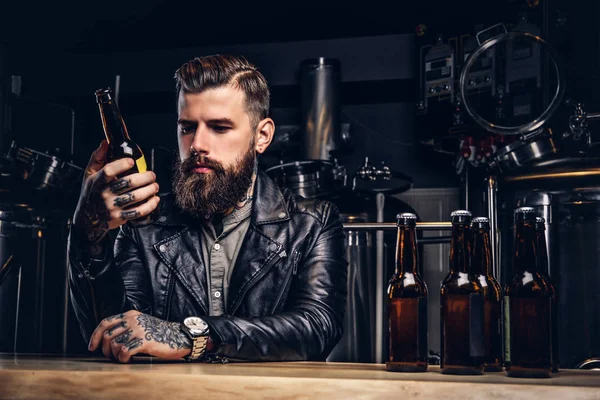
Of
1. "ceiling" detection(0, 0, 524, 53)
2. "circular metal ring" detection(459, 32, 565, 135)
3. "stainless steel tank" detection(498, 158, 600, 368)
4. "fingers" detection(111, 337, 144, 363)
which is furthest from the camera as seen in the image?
"ceiling" detection(0, 0, 524, 53)

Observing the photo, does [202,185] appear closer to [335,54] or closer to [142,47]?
[335,54]

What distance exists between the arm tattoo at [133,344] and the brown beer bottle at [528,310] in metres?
0.66

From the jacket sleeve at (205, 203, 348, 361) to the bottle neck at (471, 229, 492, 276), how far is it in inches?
21.4

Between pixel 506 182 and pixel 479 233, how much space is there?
6.29 ft

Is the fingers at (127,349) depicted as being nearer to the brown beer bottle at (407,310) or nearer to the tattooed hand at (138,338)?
the tattooed hand at (138,338)

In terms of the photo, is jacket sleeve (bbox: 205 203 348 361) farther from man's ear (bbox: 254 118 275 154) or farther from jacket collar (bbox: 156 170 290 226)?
man's ear (bbox: 254 118 275 154)

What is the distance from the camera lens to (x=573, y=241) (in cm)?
296

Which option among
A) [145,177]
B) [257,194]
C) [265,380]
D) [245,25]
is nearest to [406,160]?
[245,25]

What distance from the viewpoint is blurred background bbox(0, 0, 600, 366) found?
10.3ft

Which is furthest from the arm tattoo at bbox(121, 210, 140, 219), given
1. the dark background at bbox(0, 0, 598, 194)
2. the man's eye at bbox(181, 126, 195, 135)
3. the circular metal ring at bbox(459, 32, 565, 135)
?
the dark background at bbox(0, 0, 598, 194)

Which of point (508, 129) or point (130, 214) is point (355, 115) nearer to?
point (508, 129)

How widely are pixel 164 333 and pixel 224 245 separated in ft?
2.25

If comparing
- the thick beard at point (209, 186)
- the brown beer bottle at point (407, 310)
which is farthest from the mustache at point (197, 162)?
the brown beer bottle at point (407, 310)

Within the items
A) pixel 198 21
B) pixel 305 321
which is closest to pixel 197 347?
pixel 305 321
